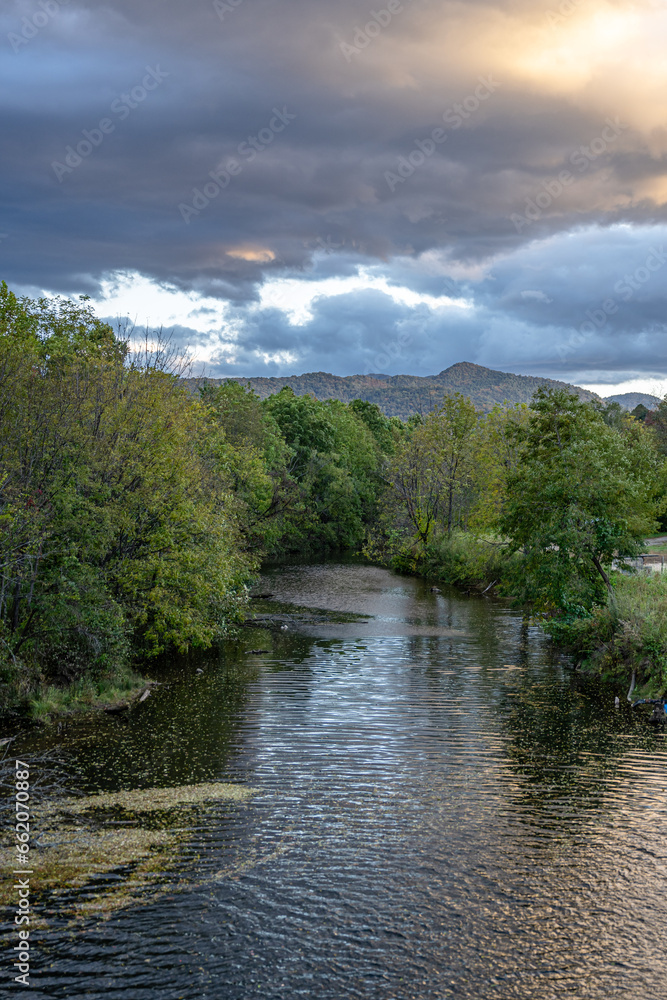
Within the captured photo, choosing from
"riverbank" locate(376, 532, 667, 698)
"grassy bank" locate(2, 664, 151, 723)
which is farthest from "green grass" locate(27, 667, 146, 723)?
"riverbank" locate(376, 532, 667, 698)

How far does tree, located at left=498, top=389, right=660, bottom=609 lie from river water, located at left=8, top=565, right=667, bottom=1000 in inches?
177

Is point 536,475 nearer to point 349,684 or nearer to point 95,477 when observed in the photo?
point 349,684

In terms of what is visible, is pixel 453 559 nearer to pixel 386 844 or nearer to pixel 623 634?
pixel 623 634

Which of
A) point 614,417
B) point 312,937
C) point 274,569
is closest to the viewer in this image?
point 312,937

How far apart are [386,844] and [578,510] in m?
18.4

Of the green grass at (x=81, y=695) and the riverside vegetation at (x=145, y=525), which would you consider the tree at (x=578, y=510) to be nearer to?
the riverside vegetation at (x=145, y=525)

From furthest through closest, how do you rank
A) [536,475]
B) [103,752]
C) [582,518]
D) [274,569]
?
[274,569], [536,475], [582,518], [103,752]

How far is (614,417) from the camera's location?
112m

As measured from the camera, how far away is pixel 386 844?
44.0 ft

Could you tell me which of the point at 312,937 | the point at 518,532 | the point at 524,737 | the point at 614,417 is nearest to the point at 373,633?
the point at 518,532

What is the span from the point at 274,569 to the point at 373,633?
26565mm

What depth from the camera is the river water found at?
9.87 m

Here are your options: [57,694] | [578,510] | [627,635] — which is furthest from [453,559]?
[57,694]

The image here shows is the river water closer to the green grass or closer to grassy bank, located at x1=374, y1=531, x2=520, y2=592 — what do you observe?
the green grass
